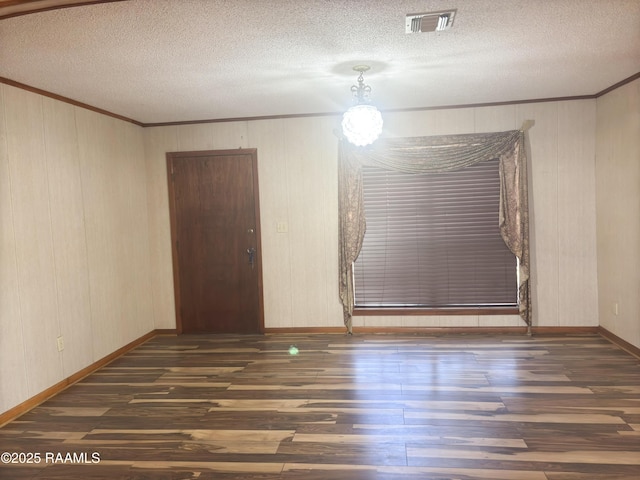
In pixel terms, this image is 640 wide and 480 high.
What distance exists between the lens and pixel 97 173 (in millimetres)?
4773

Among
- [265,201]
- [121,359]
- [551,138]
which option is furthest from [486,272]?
[121,359]

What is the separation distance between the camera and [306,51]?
3.22 m

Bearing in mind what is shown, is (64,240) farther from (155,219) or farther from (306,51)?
(306,51)

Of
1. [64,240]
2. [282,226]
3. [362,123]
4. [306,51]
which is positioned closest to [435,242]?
[282,226]

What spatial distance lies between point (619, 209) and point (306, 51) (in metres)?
3.33

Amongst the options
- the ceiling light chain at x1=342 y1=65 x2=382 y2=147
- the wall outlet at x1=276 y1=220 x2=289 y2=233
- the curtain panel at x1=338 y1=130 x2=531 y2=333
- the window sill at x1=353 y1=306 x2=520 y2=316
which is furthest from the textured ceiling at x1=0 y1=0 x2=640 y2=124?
the window sill at x1=353 y1=306 x2=520 y2=316

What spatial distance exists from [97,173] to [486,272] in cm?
411

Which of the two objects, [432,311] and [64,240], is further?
[432,311]

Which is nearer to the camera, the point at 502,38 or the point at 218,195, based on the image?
the point at 502,38

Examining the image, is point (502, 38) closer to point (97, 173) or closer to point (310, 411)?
point (310, 411)

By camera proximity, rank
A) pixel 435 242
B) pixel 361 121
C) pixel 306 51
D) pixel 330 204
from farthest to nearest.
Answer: pixel 330 204 → pixel 435 242 → pixel 361 121 → pixel 306 51

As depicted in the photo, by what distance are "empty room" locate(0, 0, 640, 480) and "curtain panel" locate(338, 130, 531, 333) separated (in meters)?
0.02

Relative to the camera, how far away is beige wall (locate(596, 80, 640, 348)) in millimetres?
4332

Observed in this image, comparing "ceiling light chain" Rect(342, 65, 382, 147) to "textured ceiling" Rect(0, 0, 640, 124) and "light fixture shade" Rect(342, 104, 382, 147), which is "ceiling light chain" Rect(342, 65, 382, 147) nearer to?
"light fixture shade" Rect(342, 104, 382, 147)
